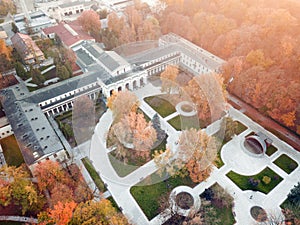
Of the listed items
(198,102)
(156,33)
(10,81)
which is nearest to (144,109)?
(198,102)

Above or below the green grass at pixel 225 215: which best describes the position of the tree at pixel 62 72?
above

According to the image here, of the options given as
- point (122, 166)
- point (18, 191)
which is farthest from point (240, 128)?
point (18, 191)

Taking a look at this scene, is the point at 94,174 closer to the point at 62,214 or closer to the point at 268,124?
the point at 62,214

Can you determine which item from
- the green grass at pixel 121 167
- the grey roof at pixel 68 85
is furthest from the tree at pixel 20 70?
the green grass at pixel 121 167

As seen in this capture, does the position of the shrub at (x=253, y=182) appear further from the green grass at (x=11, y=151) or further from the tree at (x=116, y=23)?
the tree at (x=116, y=23)

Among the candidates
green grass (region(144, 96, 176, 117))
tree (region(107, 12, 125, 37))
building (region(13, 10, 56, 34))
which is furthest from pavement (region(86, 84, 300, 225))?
building (region(13, 10, 56, 34))

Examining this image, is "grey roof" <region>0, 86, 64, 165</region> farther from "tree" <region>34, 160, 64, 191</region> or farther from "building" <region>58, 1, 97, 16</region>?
"building" <region>58, 1, 97, 16</region>
